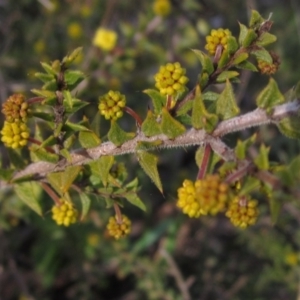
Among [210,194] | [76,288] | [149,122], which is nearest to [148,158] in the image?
[149,122]

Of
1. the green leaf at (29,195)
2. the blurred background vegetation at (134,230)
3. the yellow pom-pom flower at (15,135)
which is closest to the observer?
the yellow pom-pom flower at (15,135)

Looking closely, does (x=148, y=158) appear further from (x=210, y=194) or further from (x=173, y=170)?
(x=173, y=170)

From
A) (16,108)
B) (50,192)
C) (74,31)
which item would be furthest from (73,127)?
(74,31)

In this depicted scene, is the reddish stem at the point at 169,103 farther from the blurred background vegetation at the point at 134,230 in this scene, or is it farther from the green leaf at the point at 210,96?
the blurred background vegetation at the point at 134,230

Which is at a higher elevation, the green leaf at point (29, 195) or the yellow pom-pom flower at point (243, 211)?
the green leaf at point (29, 195)

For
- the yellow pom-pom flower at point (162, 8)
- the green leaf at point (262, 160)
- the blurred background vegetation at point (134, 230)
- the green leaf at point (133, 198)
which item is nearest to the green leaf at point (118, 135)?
the green leaf at point (133, 198)

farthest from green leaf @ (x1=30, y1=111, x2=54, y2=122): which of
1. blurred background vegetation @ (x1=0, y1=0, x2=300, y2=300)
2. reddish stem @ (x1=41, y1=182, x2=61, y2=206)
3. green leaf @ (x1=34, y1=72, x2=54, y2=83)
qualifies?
blurred background vegetation @ (x1=0, y1=0, x2=300, y2=300)

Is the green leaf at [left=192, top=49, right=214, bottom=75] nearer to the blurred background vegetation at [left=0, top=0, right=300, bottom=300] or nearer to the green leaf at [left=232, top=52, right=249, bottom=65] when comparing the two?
the green leaf at [left=232, top=52, right=249, bottom=65]
